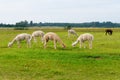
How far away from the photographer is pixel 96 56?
23.2 meters

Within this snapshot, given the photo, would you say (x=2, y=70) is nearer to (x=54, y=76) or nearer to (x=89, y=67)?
(x=54, y=76)

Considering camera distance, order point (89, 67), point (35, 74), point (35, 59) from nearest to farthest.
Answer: point (35, 74)
point (89, 67)
point (35, 59)

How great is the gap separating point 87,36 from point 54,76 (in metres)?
14.0

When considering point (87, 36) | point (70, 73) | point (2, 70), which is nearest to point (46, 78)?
point (70, 73)

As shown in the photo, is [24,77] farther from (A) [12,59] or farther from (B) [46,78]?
(A) [12,59]

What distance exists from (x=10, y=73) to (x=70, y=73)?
3.19m

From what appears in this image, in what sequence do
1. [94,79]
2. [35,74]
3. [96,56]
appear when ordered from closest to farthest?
1. [94,79]
2. [35,74]
3. [96,56]

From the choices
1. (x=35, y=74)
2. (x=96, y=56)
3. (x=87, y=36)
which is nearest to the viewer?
(x=35, y=74)

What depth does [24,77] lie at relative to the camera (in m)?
16.3

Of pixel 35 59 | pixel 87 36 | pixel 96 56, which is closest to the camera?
pixel 35 59

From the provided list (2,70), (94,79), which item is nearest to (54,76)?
(94,79)

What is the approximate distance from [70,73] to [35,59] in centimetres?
468

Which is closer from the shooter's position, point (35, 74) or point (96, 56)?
point (35, 74)

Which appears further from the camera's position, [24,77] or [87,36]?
[87,36]
